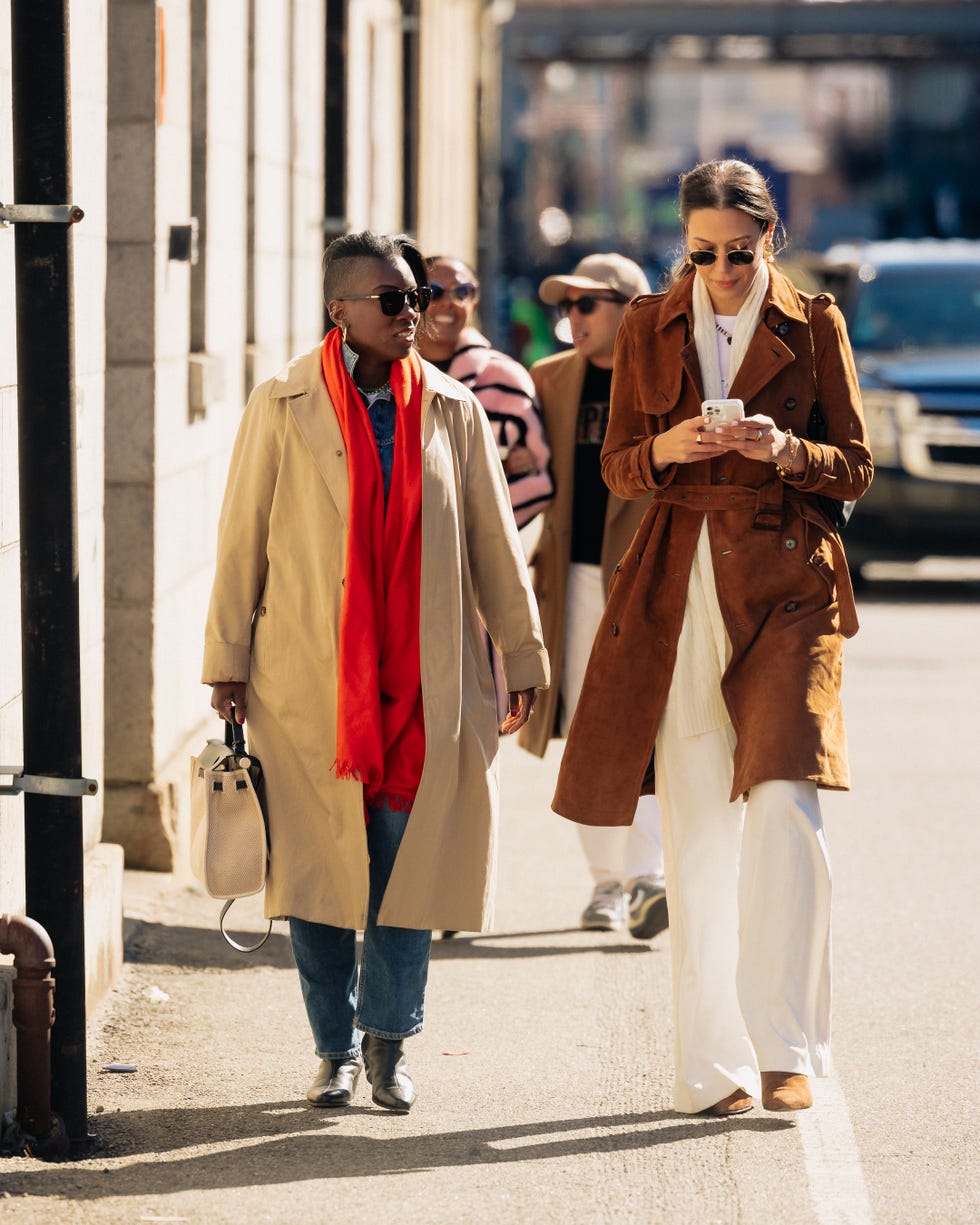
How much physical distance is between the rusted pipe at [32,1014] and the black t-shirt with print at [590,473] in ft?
A: 8.48

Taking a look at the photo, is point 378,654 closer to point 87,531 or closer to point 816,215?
point 87,531

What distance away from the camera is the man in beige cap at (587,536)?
6781 millimetres

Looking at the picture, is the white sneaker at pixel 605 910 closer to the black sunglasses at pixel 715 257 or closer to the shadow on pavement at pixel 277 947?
the shadow on pavement at pixel 277 947

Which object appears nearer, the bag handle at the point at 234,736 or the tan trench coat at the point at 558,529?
the bag handle at the point at 234,736

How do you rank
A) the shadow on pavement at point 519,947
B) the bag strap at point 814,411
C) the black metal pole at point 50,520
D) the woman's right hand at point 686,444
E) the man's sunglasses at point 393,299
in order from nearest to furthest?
the black metal pole at point 50,520, the woman's right hand at point 686,444, the man's sunglasses at point 393,299, the bag strap at point 814,411, the shadow on pavement at point 519,947

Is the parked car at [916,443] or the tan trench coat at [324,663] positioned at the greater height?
the parked car at [916,443]

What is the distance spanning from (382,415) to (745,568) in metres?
0.86

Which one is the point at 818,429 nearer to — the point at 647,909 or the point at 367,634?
the point at 367,634

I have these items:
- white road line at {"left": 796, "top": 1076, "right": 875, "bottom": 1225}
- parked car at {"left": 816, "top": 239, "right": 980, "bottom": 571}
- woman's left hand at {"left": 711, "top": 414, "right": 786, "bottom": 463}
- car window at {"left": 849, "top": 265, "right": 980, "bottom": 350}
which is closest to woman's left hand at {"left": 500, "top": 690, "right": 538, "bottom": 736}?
woman's left hand at {"left": 711, "top": 414, "right": 786, "bottom": 463}

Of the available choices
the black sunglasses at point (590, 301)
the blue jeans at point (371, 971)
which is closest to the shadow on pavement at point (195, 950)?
the blue jeans at point (371, 971)

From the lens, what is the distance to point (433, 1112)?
511 cm

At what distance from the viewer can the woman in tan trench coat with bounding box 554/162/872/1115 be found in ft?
16.1

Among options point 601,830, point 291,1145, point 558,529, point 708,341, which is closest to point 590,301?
point 558,529

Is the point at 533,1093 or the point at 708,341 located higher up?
the point at 708,341
